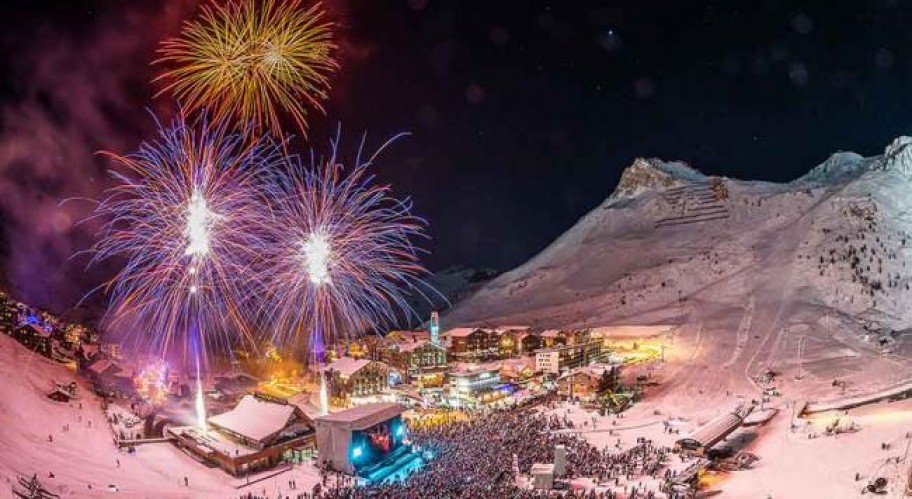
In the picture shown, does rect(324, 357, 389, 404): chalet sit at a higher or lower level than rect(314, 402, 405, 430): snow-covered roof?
higher

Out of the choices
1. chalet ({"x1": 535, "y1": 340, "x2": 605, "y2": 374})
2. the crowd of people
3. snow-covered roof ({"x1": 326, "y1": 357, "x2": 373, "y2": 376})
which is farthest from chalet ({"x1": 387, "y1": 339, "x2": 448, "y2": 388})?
the crowd of people

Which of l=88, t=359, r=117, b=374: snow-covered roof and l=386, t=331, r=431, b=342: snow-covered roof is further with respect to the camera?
l=386, t=331, r=431, b=342: snow-covered roof

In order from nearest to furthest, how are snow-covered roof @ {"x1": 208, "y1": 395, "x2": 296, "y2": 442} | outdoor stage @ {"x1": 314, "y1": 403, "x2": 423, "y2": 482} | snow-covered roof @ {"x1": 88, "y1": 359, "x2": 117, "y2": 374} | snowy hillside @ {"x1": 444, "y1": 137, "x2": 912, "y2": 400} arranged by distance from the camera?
outdoor stage @ {"x1": 314, "y1": 403, "x2": 423, "y2": 482} → snow-covered roof @ {"x1": 208, "y1": 395, "x2": 296, "y2": 442} → snow-covered roof @ {"x1": 88, "y1": 359, "x2": 117, "y2": 374} → snowy hillside @ {"x1": 444, "y1": 137, "x2": 912, "y2": 400}

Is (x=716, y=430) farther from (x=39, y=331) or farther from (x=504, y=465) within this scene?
(x=39, y=331)

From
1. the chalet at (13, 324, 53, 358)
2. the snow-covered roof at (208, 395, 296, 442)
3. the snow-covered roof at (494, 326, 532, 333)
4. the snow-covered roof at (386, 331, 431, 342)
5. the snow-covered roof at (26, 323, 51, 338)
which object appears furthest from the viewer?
the snow-covered roof at (494, 326, 532, 333)

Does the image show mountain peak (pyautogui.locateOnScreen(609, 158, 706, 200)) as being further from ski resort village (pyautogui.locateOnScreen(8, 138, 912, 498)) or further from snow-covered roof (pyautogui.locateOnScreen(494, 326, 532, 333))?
snow-covered roof (pyautogui.locateOnScreen(494, 326, 532, 333))
